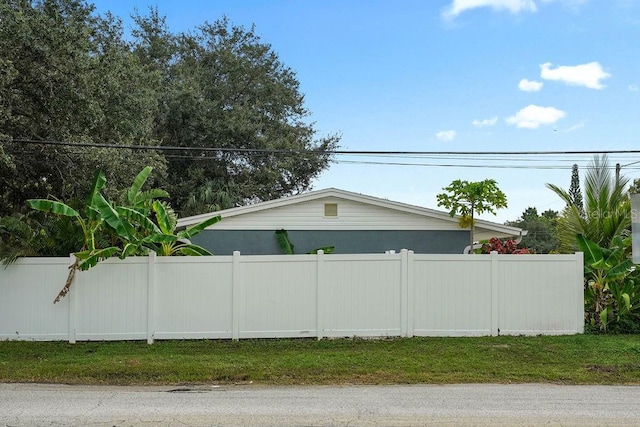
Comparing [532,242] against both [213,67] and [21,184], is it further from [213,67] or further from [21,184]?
[21,184]

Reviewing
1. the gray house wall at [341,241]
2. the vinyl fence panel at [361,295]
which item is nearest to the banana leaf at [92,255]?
the vinyl fence panel at [361,295]

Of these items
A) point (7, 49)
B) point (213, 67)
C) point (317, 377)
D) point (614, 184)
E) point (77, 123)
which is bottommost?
point (317, 377)

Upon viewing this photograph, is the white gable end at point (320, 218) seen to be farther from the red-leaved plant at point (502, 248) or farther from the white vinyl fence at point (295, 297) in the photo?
the white vinyl fence at point (295, 297)

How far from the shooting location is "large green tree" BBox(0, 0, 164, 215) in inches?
516

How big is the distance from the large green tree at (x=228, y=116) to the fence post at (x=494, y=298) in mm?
16854

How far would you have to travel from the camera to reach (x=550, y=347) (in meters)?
10.8

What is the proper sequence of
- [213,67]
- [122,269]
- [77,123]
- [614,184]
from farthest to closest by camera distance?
[213,67]
[77,123]
[614,184]
[122,269]

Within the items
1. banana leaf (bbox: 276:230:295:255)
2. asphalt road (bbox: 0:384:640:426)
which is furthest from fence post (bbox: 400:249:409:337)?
banana leaf (bbox: 276:230:295:255)

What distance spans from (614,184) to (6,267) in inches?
494

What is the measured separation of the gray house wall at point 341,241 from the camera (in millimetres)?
16172

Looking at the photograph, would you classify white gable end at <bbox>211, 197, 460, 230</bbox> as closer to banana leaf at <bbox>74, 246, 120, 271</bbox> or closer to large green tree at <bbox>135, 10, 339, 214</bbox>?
banana leaf at <bbox>74, 246, 120, 271</bbox>

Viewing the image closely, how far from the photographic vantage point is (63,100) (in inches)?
549

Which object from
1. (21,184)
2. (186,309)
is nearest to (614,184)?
(186,309)

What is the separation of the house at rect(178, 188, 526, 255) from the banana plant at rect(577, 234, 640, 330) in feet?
13.0
